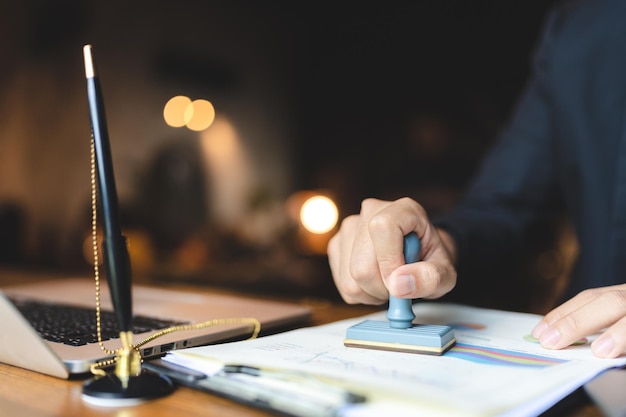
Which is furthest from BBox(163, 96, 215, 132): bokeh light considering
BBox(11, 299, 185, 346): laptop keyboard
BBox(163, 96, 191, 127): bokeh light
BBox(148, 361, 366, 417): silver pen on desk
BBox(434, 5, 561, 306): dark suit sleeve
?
BBox(148, 361, 366, 417): silver pen on desk

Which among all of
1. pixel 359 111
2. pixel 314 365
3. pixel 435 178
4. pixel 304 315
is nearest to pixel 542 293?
pixel 435 178

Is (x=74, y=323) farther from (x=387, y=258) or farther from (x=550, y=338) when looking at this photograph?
(x=550, y=338)

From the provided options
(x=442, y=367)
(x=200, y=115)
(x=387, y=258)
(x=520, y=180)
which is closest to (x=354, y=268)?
(x=387, y=258)

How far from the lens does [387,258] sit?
0.51 metres

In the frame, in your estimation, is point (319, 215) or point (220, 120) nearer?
point (319, 215)

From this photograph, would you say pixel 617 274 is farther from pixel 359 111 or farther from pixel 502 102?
pixel 359 111

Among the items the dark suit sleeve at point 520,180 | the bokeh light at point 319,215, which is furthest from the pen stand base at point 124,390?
the bokeh light at point 319,215

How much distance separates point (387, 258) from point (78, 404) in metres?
0.26

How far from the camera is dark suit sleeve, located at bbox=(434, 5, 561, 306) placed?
3.48 feet

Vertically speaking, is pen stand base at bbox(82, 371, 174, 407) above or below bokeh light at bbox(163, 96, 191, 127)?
below

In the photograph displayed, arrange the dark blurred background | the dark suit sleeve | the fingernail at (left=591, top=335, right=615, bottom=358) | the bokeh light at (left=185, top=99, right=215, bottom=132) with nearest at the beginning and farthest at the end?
the fingernail at (left=591, top=335, right=615, bottom=358)
the dark suit sleeve
the dark blurred background
the bokeh light at (left=185, top=99, right=215, bottom=132)

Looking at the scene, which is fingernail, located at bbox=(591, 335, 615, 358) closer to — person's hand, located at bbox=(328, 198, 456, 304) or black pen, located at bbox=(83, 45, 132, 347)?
person's hand, located at bbox=(328, 198, 456, 304)

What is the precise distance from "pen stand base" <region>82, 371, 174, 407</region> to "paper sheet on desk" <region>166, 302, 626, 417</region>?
30 mm

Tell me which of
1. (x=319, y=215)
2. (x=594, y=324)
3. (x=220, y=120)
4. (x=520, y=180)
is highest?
(x=220, y=120)
